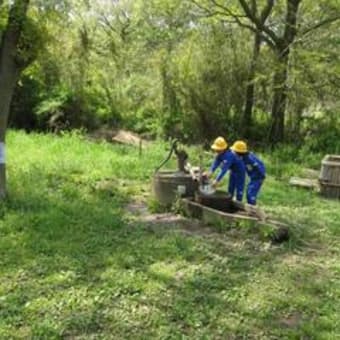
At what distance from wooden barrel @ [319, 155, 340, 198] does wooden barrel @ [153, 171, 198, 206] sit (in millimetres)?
3198

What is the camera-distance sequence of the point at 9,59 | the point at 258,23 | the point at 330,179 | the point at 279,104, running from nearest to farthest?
the point at 9,59, the point at 330,179, the point at 258,23, the point at 279,104

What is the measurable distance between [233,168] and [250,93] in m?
7.50

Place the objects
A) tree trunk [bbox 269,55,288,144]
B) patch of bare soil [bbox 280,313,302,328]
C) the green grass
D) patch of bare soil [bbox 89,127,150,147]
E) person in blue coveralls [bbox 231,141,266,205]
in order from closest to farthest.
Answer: the green grass → patch of bare soil [bbox 280,313,302,328] → person in blue coveralls [bbox 231,141,266,205] → tree trunk [bbox 269,55,288,144] → patch of bare soil [bbox 89,127,150,147]

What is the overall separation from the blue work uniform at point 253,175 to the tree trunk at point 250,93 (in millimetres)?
6491

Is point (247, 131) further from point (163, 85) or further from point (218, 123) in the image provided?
point (163, 85)

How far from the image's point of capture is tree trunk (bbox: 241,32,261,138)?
14.8 metres

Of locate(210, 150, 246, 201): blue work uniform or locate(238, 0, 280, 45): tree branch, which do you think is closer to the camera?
locate(210, 150, 246, 201): blue work uniform

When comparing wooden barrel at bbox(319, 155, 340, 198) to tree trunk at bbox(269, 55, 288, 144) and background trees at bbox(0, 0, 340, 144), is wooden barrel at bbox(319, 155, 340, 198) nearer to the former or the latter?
background trees at bbox(0, 0, 340, 144)

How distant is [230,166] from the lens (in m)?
8.10

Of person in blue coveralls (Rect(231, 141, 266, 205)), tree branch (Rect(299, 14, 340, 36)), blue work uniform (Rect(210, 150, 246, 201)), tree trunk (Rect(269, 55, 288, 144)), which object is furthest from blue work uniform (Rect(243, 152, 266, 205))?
tree branch (Rect(299, 14, 340, 36))

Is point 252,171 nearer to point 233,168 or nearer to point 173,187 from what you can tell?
point 233,168

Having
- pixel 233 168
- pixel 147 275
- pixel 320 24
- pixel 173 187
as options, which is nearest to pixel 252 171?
pixel 233 168

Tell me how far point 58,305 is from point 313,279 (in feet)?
8.11

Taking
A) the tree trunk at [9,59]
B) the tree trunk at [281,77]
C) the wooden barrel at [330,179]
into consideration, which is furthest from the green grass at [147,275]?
the tree trunk at [281,77]
